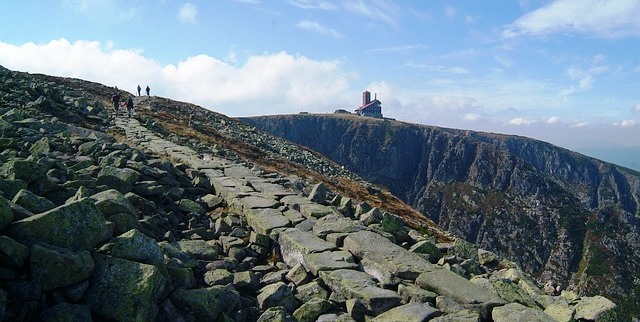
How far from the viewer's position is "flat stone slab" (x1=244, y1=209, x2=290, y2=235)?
10.6 m

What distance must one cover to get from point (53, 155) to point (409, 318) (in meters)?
11.8

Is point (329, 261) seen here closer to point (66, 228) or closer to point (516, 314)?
point (516, 314)

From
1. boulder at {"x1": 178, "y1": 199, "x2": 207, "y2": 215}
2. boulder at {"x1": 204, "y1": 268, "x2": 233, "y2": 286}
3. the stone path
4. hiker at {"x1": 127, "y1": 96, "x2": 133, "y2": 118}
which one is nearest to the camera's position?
the stone path

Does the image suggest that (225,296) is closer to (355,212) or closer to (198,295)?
(198,295)

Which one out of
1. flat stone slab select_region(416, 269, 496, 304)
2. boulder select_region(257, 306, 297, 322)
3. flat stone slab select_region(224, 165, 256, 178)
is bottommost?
boulder select_region(257, 306, 297, 322)

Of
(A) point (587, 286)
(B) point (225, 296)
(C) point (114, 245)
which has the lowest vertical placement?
(A) point (587, 286)

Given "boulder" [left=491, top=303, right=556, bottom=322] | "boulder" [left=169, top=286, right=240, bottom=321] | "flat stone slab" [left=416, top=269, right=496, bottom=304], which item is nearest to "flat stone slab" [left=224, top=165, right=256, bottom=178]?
"boulder" [left=169, top=286, right=240, bottom=321]

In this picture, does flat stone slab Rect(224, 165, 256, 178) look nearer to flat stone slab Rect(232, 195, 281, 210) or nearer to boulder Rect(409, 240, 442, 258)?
flat stone slab Rect(232, 195, 281, 210)

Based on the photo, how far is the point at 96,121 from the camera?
101 feet

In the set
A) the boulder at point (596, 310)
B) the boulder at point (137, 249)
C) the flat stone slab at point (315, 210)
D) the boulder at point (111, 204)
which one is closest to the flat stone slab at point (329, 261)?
the flat stone slab at point (315, 210)

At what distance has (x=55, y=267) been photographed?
546 cm

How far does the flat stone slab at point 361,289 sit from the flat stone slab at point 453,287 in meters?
0.84

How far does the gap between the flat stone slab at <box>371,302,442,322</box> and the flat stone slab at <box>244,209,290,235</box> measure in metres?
4.36

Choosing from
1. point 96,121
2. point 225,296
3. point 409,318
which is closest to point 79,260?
point 225,296
